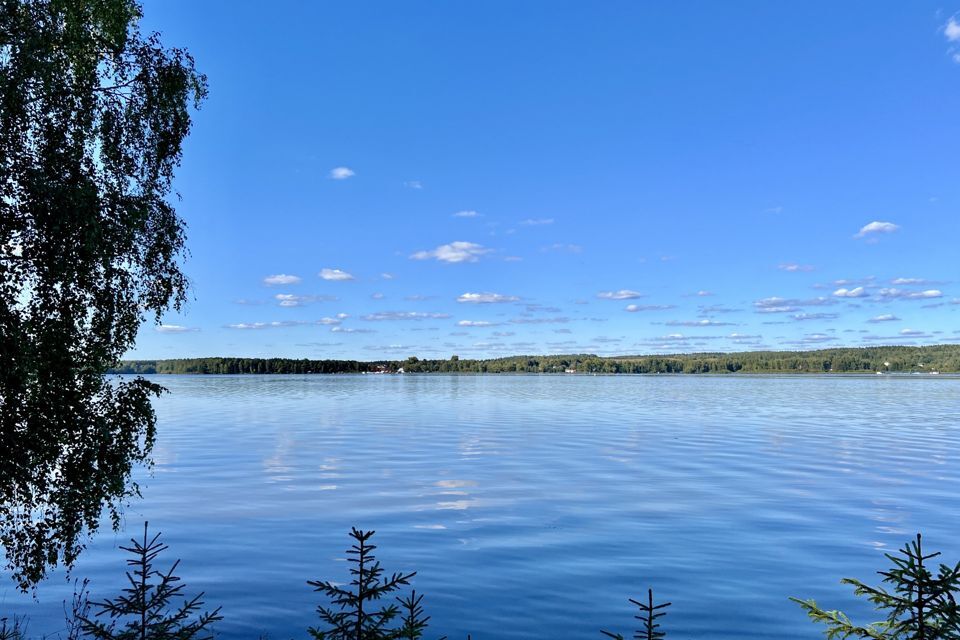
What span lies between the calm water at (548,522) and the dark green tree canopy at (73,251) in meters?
3.45

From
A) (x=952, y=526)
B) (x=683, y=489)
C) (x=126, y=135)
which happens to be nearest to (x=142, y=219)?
(x=126, y=135)

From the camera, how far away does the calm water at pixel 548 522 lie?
18.4 metres

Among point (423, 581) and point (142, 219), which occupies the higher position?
point (142, 219)

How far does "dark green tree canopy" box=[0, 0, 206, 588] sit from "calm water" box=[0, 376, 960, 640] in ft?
11.3

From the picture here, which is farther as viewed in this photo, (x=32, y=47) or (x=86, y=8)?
(x=86, y=8)

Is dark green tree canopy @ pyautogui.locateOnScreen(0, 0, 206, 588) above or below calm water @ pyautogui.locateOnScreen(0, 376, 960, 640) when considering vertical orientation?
above

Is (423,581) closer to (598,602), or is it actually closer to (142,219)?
(598,602)

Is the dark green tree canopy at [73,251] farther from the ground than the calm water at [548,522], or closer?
farther from the ground

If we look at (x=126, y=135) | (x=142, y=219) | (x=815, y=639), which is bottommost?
(x=815, y=639)

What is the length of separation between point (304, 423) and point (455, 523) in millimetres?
50388

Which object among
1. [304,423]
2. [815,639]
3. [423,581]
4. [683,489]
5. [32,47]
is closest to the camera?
[815,639]

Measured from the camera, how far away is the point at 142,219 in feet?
68.0

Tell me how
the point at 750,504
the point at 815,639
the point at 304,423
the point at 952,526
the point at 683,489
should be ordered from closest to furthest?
the point at 815,639 → the point at 952,526 → the point at 750,504 → the point at 683,489 → the point at 304,423

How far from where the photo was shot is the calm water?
60.3ft
